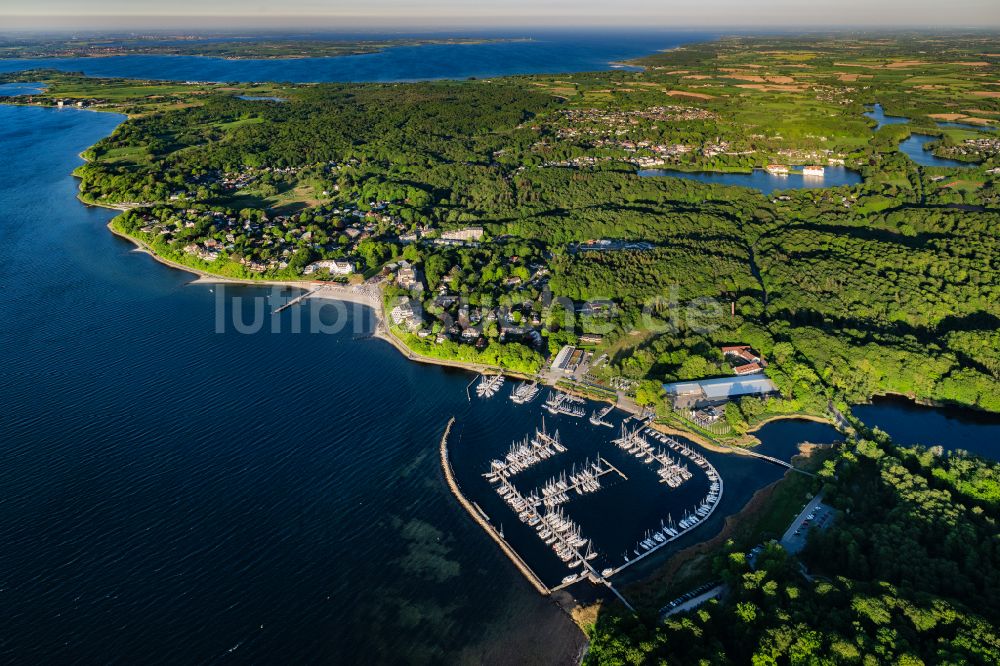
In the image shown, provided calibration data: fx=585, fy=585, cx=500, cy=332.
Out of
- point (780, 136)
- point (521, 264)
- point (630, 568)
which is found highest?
point (780, 136)

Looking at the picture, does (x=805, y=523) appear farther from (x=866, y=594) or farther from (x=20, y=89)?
(x=20, y=89)

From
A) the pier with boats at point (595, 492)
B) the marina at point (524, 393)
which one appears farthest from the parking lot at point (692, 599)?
the marina at point (524, 393)

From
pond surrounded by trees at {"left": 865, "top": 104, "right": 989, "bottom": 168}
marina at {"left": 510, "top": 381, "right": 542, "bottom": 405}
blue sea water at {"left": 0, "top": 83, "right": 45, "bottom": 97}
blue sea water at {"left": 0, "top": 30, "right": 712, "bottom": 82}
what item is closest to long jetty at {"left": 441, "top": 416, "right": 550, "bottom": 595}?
marina at {"left": 510, "top": 381, "right": 542, "bottom": 405}

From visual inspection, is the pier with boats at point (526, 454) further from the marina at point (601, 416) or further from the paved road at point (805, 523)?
the paved road at point (805, 523)

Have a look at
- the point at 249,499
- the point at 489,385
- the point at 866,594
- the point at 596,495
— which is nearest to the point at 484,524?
the point at 596,495

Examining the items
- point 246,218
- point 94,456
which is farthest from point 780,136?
point 94,456

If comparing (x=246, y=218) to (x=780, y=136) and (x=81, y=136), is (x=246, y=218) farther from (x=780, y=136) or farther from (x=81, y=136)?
(x=780, y=136)

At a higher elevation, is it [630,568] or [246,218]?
[246,218]
